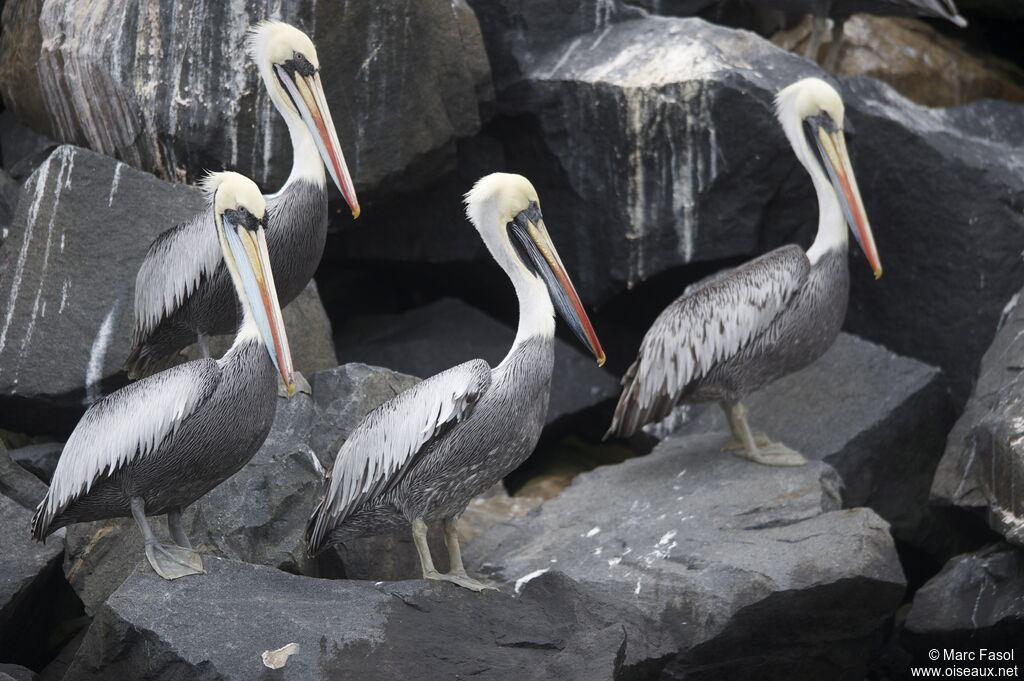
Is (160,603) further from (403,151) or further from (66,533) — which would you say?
(403,151)

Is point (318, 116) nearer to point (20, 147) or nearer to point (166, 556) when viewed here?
point (166, 556)

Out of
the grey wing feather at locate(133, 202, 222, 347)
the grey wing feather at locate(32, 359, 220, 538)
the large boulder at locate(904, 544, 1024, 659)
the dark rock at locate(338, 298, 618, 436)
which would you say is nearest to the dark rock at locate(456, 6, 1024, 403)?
the dark rock at locate(338, 298, 618, 436)

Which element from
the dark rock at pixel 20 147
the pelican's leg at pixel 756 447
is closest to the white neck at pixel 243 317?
the pelican's leg at pixel 756 447

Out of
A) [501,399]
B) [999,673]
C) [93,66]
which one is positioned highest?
[93,66]

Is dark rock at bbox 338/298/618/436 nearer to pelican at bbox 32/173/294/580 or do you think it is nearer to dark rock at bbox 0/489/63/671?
dark rock at bbox 0/489/63/671

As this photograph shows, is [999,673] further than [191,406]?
Yes

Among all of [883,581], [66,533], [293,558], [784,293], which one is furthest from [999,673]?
[66,533]

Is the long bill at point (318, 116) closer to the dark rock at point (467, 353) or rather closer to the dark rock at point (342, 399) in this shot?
the dark rock at point (342, 399)

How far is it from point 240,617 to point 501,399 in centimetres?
126

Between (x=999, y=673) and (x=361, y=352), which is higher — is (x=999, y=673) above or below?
below

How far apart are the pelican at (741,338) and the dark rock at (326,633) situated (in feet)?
6.08

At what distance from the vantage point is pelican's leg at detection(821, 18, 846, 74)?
920 centimetres

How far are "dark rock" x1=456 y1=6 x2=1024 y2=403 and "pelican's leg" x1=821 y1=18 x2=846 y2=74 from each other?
107cm

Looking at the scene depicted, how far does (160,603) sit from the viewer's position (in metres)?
4.57
